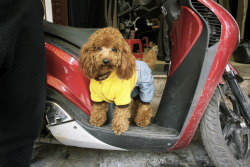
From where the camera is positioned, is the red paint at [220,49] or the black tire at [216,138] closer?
the red paint at [220,49]

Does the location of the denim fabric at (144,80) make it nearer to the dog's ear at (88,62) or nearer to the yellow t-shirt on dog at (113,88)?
the yellow t-shirt on dog at (113,88)

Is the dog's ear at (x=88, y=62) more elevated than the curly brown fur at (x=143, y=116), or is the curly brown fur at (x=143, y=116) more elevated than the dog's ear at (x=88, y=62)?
the dog's ear at (x=88, y=62)

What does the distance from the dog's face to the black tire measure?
1.52 feet

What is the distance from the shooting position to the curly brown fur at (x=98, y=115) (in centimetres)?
129

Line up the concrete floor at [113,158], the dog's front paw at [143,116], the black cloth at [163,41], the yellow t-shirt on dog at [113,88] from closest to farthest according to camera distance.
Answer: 1. the yellow t-shirt on dog at [113,88]
2. the dog's front paw at [143,116]
3. the concrete floor at [113,158]
4. the black cloth at [163,41]

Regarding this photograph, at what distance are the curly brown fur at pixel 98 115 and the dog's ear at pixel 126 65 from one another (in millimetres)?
249

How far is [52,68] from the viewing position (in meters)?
1.29

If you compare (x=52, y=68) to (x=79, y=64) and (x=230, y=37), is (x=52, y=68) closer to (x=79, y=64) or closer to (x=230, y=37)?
(x=79, y=64)

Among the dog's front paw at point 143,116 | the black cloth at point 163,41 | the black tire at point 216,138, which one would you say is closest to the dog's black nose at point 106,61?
the dog's front paw at point 143,116

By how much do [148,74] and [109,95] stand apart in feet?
0.81

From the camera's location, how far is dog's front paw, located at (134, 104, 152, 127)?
1397 mm

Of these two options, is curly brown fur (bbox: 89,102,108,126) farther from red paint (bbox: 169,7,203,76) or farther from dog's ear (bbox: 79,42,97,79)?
red paint (bbox: 169,7,203,76)

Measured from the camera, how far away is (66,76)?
50.7 inches

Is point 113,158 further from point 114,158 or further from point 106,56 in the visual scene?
point 106,56
